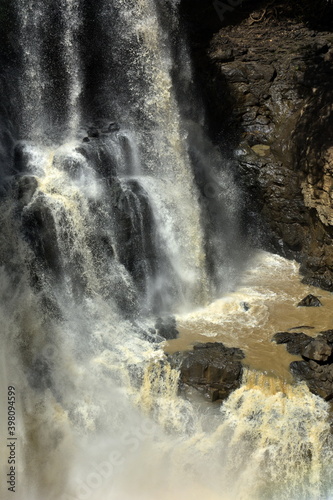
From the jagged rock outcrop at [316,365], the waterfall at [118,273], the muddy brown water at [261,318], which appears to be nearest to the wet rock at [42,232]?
the waterfall at [118,273]

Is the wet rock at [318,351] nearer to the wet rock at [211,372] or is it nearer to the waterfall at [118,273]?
the waterfall at [118,273]

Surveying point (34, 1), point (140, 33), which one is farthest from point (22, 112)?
point (140, 33)

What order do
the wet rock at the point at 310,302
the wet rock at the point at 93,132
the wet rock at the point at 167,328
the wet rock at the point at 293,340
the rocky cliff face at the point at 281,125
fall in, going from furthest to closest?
the wet rock at the point at 93,132, the rocky cliff face at the point at 281,125, the wet rock at the point at 310,302, the wet rock at the point at 167,328, the wet rock at the point at 293,340

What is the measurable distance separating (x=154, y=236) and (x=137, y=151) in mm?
2319

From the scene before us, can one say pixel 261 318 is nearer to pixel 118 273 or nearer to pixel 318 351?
pixel 318 351

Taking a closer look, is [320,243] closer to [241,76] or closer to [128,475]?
[241,76]

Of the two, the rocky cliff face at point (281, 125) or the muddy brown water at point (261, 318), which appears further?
the rocky cliff face at point (281, 125)

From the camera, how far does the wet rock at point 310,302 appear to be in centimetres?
999

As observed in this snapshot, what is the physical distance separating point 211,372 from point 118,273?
→ 3.09 metres

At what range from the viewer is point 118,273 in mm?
9953

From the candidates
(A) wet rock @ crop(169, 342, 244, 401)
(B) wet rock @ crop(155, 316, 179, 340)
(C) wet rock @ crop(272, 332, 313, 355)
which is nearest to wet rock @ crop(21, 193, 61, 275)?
(B) wet rock @ crop(155, 316, 179, 340)

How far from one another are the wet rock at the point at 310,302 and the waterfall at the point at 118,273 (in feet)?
5.49

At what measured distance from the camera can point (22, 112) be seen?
12.2 metres

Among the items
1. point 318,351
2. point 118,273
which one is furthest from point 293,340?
point 118,273
